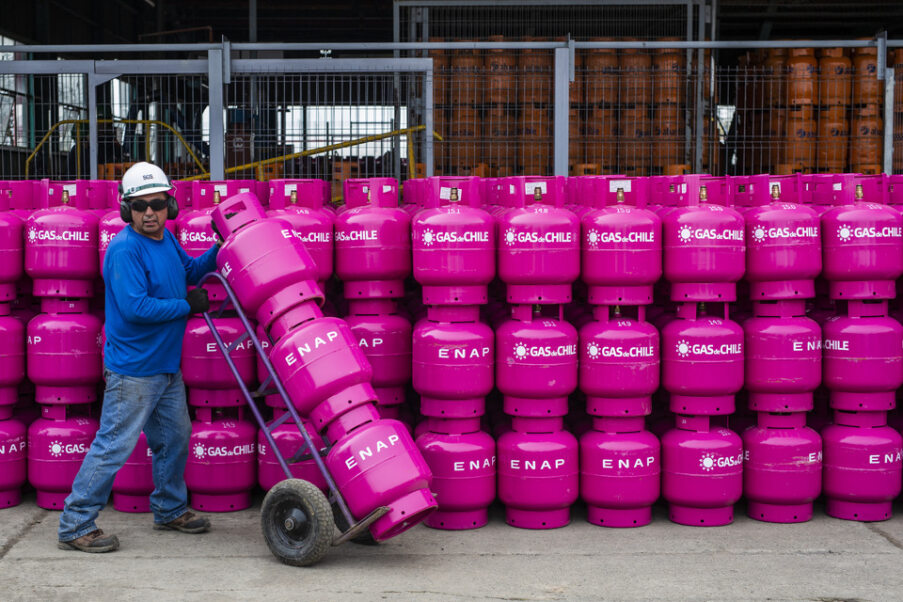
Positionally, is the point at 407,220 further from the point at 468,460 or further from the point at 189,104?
the point at 189,104

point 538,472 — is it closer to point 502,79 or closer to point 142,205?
point 142,205

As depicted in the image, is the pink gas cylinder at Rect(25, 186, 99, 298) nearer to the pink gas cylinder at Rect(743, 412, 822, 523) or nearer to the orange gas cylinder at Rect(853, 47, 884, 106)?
the pink gas cylinder at Rect(743, 412, 822, 523)

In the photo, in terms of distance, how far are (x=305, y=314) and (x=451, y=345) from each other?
32.1 inches

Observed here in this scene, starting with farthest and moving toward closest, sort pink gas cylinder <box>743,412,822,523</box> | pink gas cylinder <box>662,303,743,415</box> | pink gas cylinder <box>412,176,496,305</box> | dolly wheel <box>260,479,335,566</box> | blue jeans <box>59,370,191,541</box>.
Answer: pink gas cylinder <box>743,412,822,523</box> < pink gas cylinder <box>662,303,743,415</box> < pink gas cylinder <box>412,176,496,305</box> < blue jeans <box>59,370,191,541</box> < dolly wheel <box>260,479,335,566</box>

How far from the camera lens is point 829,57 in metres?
10.0

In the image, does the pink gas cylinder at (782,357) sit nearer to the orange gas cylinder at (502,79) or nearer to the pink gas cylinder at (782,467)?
the pink gas cylinder at (782,467)

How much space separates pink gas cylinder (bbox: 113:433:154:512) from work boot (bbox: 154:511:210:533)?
13.9 inches

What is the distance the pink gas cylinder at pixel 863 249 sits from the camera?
561cm

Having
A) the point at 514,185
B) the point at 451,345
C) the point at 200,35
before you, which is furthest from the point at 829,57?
the point at 200,35

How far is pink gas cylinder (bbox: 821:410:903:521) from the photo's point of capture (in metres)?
5.72

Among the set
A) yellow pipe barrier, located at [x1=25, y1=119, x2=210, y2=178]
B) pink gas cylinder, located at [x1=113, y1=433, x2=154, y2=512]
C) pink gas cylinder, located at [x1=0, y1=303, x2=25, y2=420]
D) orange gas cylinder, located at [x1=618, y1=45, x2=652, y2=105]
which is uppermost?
orange gas cylinder, located at [x1=618, y1=45, x2=652, y2=105]

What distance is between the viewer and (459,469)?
555cm

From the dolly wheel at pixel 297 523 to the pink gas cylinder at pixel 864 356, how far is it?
9.61ft

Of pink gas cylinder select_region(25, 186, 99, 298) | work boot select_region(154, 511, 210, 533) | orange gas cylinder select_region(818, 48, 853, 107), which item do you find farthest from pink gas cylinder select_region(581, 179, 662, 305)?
orange gas cylinder select_region(818, 48, 853, 107)
